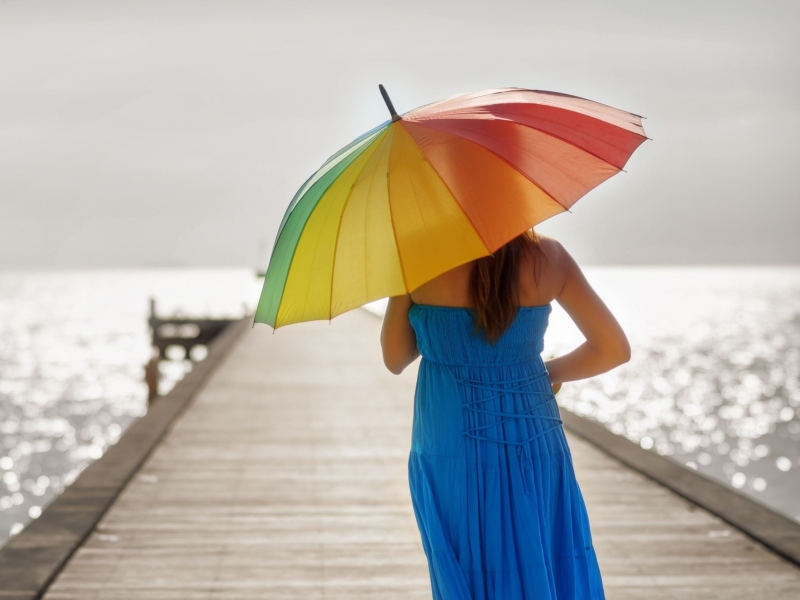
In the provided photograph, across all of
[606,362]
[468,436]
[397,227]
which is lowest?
[468,436]

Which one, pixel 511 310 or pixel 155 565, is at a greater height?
pixel 511 310

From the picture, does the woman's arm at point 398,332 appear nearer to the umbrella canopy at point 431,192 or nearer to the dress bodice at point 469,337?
the dress bodice at point 469,337

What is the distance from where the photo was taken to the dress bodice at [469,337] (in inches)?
93.0

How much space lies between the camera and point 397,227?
7.54 ft

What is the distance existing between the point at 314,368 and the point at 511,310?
10880mm

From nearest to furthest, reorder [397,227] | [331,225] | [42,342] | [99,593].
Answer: [397,227] < [331,225] < [99,593] < [42,342]

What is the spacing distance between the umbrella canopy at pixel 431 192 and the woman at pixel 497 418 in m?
0.15

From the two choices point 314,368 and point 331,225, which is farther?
point 314,368

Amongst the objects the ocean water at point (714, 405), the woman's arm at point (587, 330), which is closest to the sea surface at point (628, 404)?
the ocean water at point (714, 405)

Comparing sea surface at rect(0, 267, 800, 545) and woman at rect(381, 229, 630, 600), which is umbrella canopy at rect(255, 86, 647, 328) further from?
sea surface at rect(0, 267, 800, 545)

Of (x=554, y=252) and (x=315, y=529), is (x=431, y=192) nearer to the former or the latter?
(x=554, y=252)

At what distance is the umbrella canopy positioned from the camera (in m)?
2.25

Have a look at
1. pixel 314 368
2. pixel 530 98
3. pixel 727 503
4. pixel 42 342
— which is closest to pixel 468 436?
pixel 530 98

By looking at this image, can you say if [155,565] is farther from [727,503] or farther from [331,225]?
[727,503]
